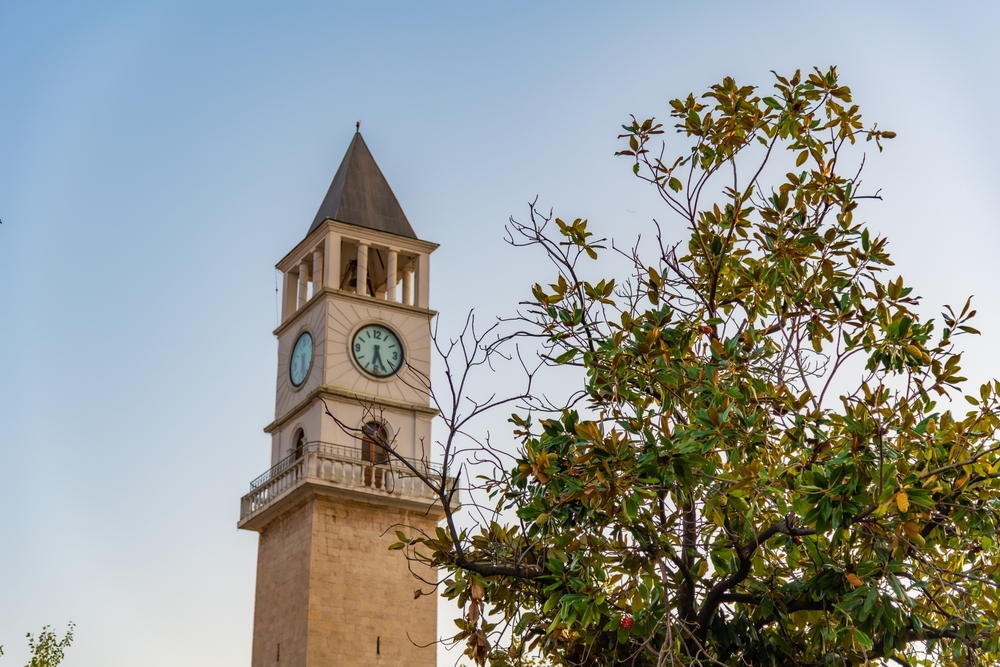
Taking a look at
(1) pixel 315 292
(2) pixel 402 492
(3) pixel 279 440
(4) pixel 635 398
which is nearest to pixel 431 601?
(2) pixel 402 492

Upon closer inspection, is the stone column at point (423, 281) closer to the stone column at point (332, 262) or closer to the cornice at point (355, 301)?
the cornice at point (355, 301)

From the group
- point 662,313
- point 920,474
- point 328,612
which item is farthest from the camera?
point 328,612

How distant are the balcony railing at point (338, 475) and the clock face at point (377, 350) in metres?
2.16

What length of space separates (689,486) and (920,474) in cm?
140

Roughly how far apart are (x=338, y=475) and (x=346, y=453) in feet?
2.10

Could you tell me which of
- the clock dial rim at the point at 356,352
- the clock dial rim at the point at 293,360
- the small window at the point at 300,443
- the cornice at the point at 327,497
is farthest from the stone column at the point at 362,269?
the cornice at the point at 327,497

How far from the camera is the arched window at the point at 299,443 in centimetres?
2966

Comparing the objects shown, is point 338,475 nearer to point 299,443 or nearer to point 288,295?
point 299,443

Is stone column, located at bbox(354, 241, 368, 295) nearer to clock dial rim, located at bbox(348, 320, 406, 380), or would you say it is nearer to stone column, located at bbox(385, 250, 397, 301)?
stone column, located at bbox(385, 250, 397, 301)

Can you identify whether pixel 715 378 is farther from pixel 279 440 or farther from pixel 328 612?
pixel 279 440

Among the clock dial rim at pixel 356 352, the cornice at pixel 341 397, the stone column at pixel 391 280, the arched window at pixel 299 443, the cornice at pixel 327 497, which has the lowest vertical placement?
the cornice at pixel 327 497

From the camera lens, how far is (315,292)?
102 feet

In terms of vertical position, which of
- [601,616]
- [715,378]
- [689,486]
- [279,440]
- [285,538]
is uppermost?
[279,440]

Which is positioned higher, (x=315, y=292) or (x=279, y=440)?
(x=315, y=292)
